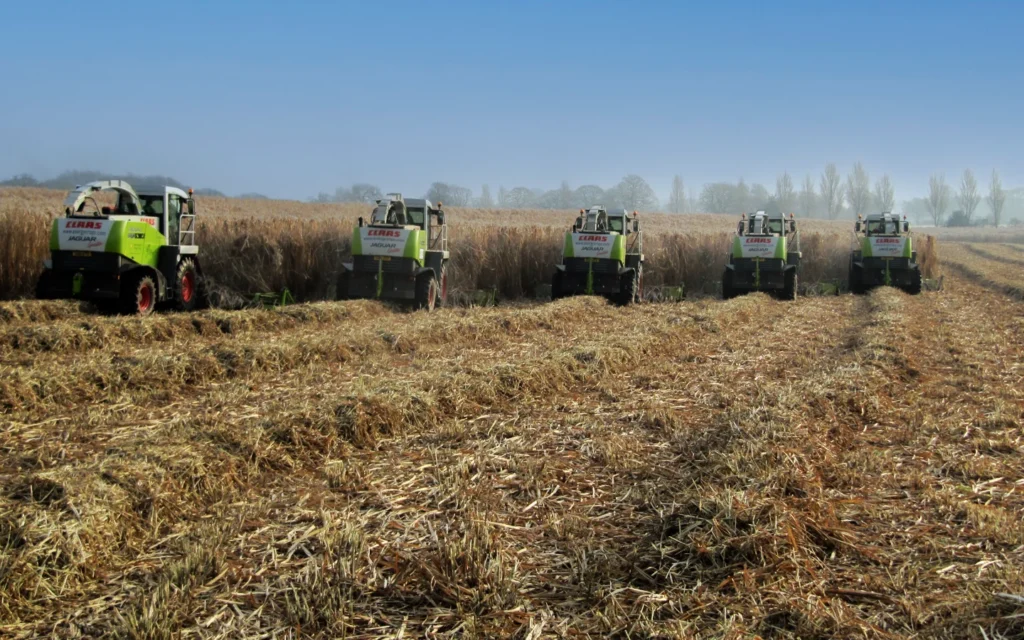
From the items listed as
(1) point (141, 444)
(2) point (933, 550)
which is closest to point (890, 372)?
(2) point (933, 550)

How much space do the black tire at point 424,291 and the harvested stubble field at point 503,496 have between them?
608 centimetres

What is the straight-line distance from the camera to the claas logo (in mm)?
11867

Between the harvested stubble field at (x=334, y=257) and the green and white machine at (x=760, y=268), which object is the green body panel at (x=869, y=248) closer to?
the harvested stubble field at (x=334, y=257)

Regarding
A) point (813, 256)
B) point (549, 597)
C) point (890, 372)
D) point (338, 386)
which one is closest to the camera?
point (549, 597)

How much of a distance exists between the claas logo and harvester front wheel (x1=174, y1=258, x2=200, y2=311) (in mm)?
1740

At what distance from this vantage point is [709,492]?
3979mm

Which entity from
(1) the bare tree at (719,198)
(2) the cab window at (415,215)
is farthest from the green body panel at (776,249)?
(1) the bare tree at (719,198)

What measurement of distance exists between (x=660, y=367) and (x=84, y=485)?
6.02m

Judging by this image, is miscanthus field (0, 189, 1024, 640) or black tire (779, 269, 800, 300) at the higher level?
black tire (779, 269, 800, 300)

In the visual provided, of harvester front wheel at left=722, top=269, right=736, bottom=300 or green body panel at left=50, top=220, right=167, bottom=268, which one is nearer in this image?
green body panel at left=50, top=220, right=167, bottom=268

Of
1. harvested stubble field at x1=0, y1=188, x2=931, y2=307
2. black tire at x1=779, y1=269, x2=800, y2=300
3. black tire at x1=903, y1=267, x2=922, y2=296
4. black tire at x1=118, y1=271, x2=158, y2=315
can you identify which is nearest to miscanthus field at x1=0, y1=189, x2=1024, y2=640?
black tire at x1=118, y1=271, x2=158, y2=315

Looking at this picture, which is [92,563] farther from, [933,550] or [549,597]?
[933,550]

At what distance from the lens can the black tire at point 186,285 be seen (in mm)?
13383

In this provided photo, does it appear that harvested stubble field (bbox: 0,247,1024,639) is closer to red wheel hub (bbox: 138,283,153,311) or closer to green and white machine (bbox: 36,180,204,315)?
green and white machine (bbox: 36,180,204,315)
